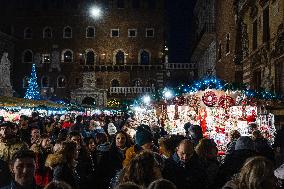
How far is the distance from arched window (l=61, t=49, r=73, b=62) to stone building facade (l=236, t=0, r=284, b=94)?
3181 cm

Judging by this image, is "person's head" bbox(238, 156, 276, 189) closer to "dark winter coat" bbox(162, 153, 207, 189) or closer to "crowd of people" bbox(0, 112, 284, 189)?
"crowd of people" bbox(0, 112, 284, 189)

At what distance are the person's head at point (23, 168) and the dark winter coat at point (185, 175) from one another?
171cm

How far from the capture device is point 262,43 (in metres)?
19.9

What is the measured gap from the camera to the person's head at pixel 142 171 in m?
4.50

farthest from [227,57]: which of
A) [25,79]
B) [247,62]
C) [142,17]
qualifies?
[25,79]

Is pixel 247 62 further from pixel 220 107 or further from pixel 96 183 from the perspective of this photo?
pixel 96 183

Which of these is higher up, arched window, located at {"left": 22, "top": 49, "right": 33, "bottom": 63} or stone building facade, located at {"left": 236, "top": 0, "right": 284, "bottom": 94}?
arched window, located at {"left": 22, "top": 49, "right": 33, "bottom": 63}

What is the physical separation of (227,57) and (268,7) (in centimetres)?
917

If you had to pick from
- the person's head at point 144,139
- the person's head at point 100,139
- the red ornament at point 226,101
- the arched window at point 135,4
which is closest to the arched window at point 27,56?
the arched window at point 135,4

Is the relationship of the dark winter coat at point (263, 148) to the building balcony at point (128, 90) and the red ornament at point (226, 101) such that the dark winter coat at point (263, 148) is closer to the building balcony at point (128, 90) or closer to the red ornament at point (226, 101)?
the red ornament at point (226, 101)

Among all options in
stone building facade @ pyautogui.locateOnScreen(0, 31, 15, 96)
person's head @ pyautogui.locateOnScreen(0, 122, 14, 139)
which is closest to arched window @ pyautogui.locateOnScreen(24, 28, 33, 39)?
stone building facade @ pyautogui.locateOnScreen(0, 31, 15, 96)

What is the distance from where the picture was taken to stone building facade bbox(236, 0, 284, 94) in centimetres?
1734

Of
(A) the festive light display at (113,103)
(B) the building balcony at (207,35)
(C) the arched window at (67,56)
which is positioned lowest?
(A) the festive light display at (113,103)

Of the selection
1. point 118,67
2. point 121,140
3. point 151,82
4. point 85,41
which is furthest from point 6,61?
point 121,140
